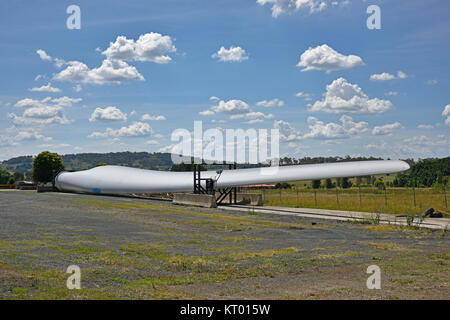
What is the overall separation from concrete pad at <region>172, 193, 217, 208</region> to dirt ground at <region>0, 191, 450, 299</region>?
12.0m

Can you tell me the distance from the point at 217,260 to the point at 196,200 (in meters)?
22.9

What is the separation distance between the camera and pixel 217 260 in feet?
41.0

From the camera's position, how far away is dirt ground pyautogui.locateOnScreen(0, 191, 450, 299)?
900 centimetres

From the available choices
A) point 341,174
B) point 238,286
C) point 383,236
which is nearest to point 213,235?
point 383,236

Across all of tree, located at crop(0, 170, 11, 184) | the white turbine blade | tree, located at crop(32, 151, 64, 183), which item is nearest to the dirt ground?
the white turbine blade
